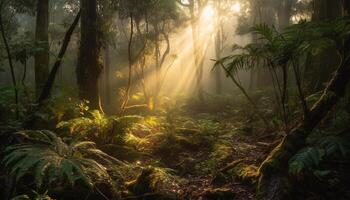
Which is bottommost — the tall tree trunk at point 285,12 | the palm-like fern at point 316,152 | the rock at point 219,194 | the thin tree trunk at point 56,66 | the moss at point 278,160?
the rock at point 219,194

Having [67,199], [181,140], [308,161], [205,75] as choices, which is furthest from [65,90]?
[205,75]

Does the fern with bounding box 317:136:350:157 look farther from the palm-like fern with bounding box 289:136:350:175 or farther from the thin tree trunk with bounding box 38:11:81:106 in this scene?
the thin tree trunk with bounding box 38:11:81:106

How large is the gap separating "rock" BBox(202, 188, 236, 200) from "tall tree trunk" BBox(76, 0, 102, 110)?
5.14 m

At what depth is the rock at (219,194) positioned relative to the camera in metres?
4.95

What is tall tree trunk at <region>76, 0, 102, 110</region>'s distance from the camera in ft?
30.7

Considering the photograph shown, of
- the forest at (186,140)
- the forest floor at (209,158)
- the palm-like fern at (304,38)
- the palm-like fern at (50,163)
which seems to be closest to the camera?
the palm-like fern at (50,163)

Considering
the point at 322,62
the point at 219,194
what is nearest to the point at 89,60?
the point at 219,194

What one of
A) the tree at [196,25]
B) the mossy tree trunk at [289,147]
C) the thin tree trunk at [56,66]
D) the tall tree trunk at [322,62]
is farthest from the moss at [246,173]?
the tree at [196,25]

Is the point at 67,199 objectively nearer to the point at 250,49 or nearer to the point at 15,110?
the point at 15,110

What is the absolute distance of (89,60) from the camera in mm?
9383

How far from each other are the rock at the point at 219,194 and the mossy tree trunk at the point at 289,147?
0.48 m

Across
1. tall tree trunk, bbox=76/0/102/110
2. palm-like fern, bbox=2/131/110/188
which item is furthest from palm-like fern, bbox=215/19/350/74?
tall tree trunk, bbox=76/0/102/110

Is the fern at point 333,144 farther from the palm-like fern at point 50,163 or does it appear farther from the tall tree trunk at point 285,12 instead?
the tall tree trunk at point 285,12

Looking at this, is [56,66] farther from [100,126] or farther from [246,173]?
[246,173]
